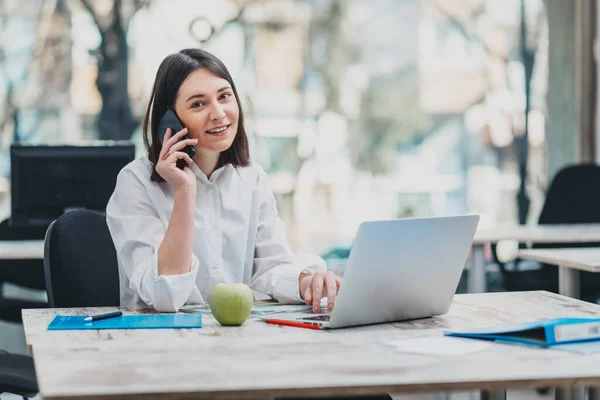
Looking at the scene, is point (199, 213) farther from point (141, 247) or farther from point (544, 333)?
point (544, 333)

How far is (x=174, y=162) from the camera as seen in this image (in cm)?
213

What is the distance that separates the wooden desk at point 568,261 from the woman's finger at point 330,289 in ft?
3.86

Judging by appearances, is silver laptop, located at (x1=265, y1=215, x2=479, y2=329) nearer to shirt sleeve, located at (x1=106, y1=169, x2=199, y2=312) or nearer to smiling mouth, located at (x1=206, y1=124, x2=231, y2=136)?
shirt sleeve, located at (x1=106, y1=169, x2=199, y2=312)

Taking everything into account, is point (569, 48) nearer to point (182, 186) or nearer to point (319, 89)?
point (319, 89)

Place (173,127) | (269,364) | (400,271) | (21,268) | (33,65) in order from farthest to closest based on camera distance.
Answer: (33,65) → (21,268) → (173,127) → (400,271) → (269,364)

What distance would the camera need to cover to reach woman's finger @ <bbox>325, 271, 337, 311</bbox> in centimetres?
193

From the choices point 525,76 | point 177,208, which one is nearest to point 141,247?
point 177,208

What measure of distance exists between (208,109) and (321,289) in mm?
561

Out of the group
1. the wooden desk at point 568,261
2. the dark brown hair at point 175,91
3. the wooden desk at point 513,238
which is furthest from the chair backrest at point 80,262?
the wooden desk at point 513,238

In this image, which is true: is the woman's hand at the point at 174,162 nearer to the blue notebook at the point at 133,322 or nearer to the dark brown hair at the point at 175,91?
the dark brown hair at the point at 175,91

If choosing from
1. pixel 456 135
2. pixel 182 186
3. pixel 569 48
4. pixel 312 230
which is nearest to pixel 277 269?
pixel 182 186

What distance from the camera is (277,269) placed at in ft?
7.56

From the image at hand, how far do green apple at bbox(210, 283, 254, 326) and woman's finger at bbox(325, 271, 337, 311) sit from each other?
0.24 m

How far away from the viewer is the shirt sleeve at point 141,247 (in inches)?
77.0
